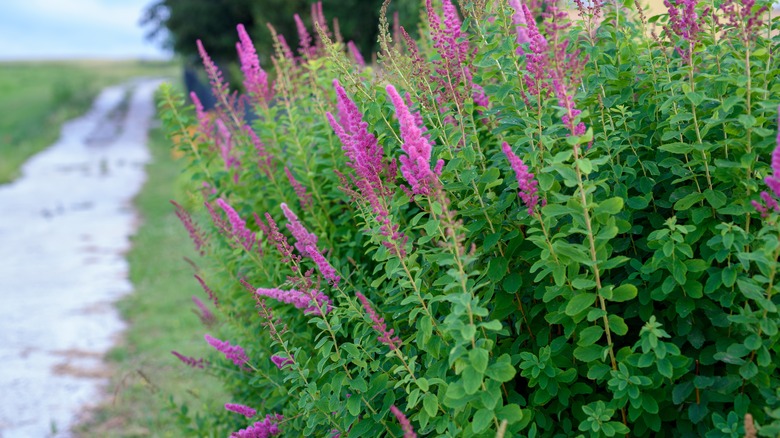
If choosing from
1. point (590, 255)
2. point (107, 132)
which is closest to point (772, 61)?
point (590, 255)

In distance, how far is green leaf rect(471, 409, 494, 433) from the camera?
6.08ft

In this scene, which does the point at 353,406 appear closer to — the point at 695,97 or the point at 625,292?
the point at 625,292

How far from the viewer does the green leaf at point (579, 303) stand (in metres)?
1.98

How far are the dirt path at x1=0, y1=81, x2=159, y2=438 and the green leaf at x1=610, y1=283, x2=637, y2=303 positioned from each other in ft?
16.1

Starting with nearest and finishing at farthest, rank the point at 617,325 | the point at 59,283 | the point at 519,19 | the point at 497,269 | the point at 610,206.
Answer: the point at 610,206 < the point at 617,325 < the point at 497,269 < the point at 519,19 < the point at 59,283

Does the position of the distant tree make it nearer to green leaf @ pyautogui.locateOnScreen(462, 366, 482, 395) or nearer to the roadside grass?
the roadside grass

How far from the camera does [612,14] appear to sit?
2.67m

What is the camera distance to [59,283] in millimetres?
9641

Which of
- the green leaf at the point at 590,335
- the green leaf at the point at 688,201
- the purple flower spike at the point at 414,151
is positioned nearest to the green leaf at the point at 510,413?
the green leaf at the point at 590,335

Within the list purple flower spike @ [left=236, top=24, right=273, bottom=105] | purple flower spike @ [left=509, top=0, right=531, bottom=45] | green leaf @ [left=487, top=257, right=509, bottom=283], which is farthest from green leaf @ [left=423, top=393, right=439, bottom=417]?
purple flower spike @ [left=236, top=24, right=273, bottom=105]

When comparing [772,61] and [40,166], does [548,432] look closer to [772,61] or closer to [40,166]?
[772,61]

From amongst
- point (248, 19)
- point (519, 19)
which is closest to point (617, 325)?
point (519, 19)

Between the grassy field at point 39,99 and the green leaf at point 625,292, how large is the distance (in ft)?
63.6

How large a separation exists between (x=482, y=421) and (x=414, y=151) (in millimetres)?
702
